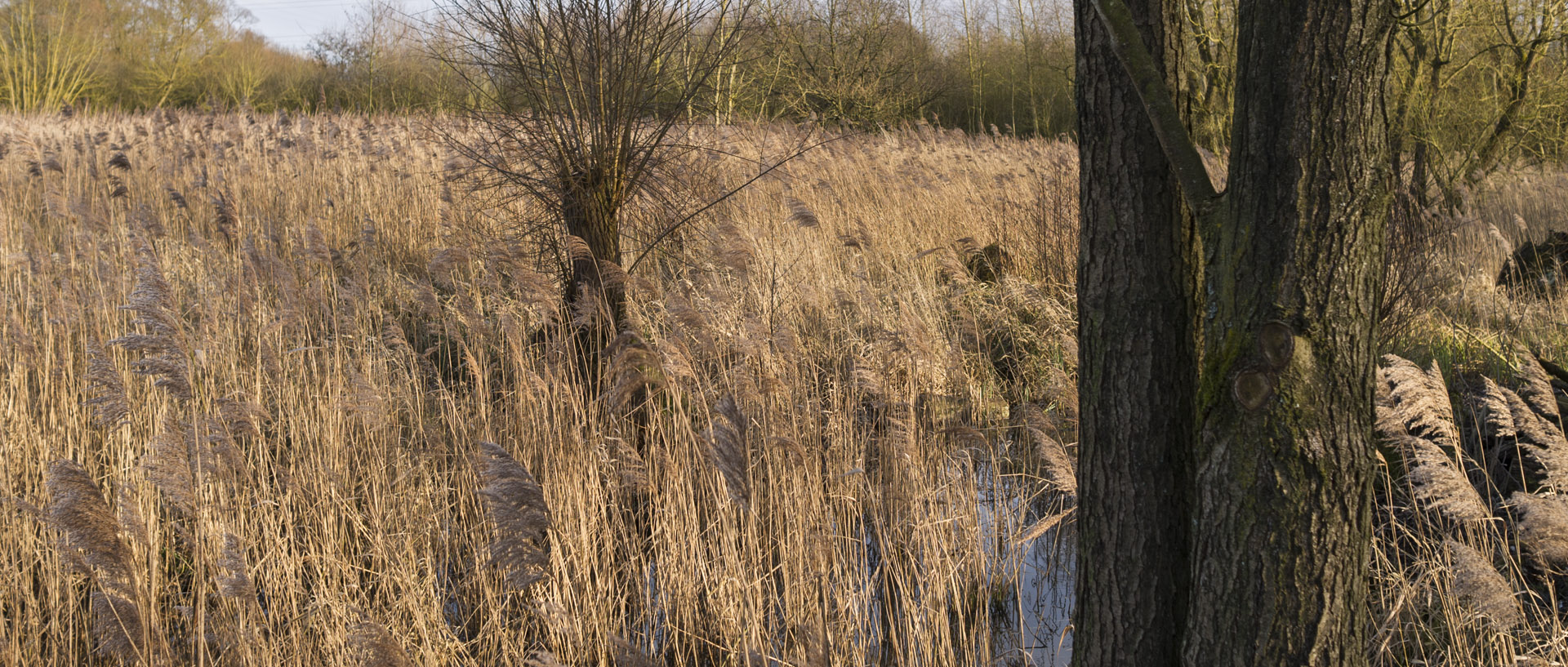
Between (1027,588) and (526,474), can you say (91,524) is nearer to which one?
(526,474)

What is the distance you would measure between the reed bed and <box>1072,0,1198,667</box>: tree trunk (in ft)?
2.33

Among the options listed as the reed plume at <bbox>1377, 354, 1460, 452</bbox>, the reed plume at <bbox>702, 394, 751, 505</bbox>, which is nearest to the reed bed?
the reed plume at <bbox>702, 394, 751, 505</bbox>

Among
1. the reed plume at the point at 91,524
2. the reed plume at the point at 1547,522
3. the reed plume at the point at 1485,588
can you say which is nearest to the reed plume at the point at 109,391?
the reed plume at the point at 91,524

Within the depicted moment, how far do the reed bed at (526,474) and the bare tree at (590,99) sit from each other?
247 millimetres

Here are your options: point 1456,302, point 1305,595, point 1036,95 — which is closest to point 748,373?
point 1305,595

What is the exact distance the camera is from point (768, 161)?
7.89 meters

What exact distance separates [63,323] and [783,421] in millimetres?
2977

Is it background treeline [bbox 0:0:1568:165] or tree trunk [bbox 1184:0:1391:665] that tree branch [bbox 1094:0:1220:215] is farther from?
background treeline [bbox 0:0:1568:165]

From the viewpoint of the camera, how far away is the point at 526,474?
6.57 feet

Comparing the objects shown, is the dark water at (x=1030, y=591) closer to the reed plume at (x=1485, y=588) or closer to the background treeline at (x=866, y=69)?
the reed plume at (x=1485, y=588)

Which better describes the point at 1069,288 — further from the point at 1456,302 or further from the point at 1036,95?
the point at 1036,95

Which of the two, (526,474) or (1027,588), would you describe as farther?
(1027,588)

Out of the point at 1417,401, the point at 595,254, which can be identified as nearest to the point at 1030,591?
the point at 1417,401

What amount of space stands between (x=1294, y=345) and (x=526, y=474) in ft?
4.85
